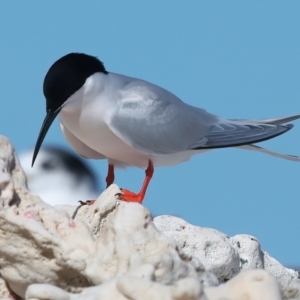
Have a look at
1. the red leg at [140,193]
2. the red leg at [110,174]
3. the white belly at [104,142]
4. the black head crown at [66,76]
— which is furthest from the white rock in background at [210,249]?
the red leg at [110,174]

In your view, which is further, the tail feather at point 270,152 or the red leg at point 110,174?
the tail feather at point 270,152

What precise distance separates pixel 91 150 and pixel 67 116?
0.33m

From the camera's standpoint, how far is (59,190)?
37.4 ft

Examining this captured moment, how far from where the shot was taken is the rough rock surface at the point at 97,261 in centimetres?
280

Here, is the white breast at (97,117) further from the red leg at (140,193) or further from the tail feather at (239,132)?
the tail feather at (239,132)

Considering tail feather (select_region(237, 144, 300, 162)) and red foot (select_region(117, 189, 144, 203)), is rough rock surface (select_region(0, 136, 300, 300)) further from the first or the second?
tail feather (select_region(237, 144, 300, 162))

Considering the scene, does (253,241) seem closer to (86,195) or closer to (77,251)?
(77,251)

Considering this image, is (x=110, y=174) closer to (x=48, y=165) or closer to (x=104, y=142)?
(x=104, y=142)

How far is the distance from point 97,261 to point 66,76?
8.59 feet

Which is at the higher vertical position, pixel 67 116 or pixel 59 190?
pixel 67 116

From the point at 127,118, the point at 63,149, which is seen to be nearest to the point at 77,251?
the point at 127,118

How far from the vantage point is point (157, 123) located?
6125 millimetres

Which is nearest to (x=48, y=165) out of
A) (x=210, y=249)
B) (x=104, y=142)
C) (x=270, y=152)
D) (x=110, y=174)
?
(x=270, y=152)

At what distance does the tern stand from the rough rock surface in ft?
7.16
